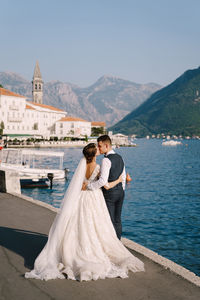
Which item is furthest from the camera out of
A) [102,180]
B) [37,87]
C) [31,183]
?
[37,87]

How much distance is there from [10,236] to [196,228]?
11.1 metres

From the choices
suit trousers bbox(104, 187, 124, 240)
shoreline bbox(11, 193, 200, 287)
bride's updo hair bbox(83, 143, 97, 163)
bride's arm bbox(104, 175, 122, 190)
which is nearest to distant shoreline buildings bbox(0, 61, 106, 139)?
shoreline bbox(11, 193, 200, 287)

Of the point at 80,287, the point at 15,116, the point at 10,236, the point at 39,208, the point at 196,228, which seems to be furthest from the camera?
the point at 15,116

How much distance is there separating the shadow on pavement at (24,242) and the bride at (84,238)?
61cm

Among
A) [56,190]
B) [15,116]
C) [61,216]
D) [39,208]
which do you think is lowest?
[56,190]

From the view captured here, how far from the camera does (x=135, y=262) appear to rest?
605 centimetres

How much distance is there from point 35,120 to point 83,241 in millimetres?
131361

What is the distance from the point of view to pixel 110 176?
6469 millimetres

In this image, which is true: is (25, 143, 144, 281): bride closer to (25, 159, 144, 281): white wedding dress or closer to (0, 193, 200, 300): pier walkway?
(25, 159, 144, 281): white wedding dress

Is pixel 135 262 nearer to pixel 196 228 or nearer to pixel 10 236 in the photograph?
pixel 10 236

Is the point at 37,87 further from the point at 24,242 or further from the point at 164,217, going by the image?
the point at 24,242

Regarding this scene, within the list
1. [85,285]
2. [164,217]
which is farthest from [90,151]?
[164,217]

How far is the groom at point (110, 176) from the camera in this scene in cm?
609

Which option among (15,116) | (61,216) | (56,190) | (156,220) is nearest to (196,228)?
(156,220)
